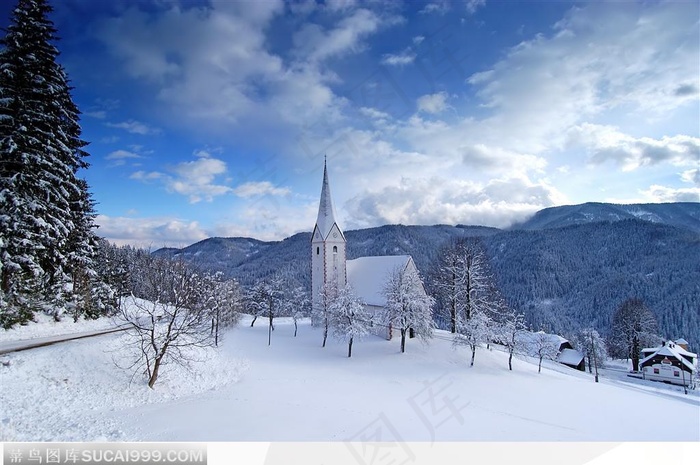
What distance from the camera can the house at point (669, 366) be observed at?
35.5 m

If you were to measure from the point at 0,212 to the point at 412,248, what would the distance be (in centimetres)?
14555

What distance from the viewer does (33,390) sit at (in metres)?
9.73

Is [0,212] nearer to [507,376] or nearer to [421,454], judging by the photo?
[421,454]

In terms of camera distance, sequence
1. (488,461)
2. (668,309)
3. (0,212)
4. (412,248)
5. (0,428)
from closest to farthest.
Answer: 1. (0,428)
2. (488,461)
3. (0,212)
4. (668,309)
5. (412,248)

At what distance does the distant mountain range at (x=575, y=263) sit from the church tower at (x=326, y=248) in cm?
2490

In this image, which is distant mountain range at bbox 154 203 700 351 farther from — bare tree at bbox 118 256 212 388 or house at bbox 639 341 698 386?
bare tree at bbox 118 256 212 388

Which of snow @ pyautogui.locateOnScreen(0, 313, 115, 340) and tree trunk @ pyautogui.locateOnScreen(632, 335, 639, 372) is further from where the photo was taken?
tree trunk @ pyautogui.locateOnScreen(632, 335, 639, 372)

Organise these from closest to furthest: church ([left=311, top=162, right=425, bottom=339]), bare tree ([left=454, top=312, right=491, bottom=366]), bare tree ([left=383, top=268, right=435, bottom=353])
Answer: bare tree ([left=454, top=312, right=491, bottom=366]), bare tree ([left=383, top=268, right=435, bottom=353]), church ([left=311, top=162, right=425, bottom=339])

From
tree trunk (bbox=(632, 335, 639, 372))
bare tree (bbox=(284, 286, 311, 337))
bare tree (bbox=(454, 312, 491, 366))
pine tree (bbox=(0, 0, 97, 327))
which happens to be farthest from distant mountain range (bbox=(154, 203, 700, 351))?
pine tree (bbox=(0, 0, 97, 327))

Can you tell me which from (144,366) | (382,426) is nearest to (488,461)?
(382,426)

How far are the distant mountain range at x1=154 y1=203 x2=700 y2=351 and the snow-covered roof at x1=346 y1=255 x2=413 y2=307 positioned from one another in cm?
2405

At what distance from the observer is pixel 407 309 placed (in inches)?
845

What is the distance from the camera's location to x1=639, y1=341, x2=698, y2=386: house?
3547 centimetres

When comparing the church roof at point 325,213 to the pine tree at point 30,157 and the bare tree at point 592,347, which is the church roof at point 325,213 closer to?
the pine tree at point 30,157
